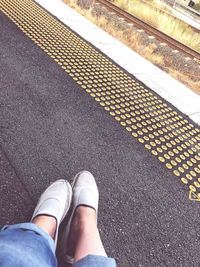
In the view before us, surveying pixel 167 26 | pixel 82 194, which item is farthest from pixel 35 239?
pixel 167 26

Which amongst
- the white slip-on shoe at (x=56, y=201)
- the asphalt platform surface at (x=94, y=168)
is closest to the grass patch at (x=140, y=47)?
the asphalt platform surface at (x=94, y=168)

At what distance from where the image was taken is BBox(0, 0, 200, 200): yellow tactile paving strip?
3158 mm

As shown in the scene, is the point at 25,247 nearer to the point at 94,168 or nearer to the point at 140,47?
the point at 94,168

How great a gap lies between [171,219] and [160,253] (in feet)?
1.21

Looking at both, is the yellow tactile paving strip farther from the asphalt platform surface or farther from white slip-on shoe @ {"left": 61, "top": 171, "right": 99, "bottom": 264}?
white slip-on shoe @ {"left": 61, "top": 171, "right": 99, "bottom": 264}

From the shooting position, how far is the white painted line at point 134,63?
4285 mm

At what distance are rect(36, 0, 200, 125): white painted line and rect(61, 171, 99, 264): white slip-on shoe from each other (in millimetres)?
2189

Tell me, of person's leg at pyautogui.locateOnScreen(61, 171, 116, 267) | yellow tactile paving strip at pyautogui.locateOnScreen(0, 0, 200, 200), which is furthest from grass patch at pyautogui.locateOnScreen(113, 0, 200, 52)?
person's leg at pyautogui.locateOnScreen(61, 171, 116, 267)

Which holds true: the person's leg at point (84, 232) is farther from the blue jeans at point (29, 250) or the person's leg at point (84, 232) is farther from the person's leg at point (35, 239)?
the person's leg at point (35, 239)

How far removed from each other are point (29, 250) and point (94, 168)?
4.43 feet

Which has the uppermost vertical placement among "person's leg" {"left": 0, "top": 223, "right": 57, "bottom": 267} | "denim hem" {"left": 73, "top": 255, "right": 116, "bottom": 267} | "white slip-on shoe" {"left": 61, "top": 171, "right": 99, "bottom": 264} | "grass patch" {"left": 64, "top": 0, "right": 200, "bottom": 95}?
"person's leg" {"left": 0, "top": 223, "right": 57, "bottom": 267}

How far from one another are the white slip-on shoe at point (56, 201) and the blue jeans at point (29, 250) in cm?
34

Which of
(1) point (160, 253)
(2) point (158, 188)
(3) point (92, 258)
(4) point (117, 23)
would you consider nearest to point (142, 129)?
(2) point (158, 188)

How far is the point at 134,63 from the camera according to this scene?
16.1 feet
